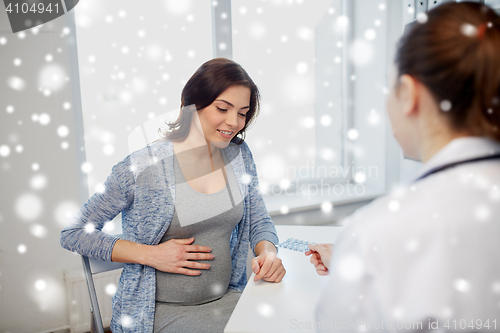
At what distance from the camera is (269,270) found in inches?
35.8

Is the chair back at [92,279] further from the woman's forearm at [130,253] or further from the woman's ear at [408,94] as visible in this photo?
the woman's ear at [408,94]

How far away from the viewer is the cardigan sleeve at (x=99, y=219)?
1.01 meters

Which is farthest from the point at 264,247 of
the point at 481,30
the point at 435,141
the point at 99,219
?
the point at 481,30

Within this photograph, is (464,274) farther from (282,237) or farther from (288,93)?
(288,93)

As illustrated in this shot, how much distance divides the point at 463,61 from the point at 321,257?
610mm

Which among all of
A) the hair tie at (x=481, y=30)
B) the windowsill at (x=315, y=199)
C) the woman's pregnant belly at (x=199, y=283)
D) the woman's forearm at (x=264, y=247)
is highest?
the hair tie at (x=481, y=30)

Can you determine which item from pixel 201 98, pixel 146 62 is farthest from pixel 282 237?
pixel 146 62

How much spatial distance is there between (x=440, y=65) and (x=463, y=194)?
0.52 feet

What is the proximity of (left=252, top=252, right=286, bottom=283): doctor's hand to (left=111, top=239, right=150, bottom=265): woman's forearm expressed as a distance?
0.33 m

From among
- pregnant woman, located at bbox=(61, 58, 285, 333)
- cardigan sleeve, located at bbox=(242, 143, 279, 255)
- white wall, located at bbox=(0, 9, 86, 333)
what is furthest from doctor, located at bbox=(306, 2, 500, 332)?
white wall, located at bbox=(0, 9, 86, 333)

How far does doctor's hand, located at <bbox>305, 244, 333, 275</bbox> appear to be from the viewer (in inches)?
35.0

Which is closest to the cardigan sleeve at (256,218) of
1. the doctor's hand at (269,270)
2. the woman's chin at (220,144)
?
the woman's chin at (220,144)

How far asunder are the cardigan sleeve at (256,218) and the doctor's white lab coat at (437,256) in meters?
0.77
